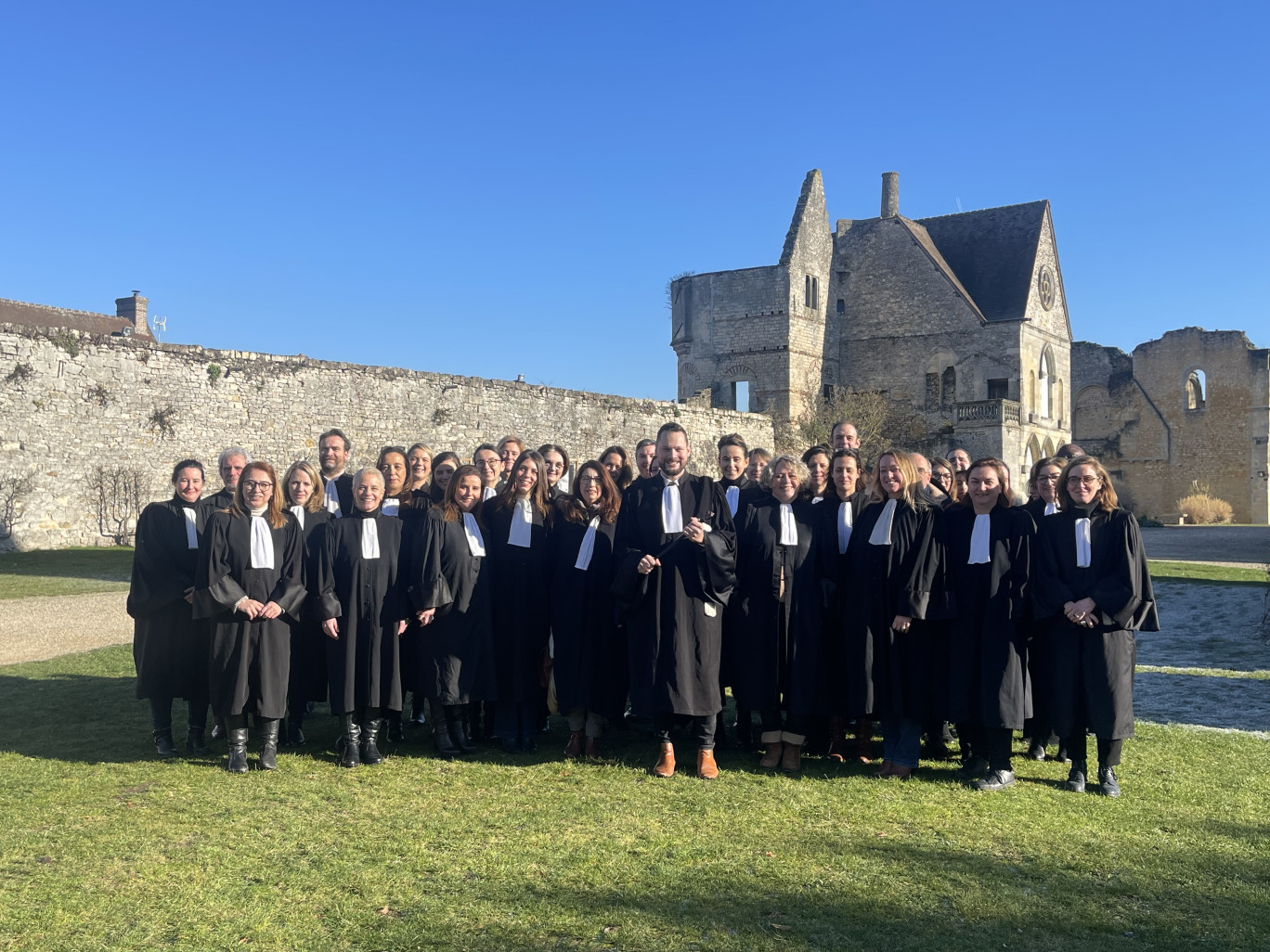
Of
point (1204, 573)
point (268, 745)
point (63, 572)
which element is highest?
point (1204, 573)

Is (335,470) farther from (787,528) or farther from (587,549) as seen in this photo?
(787,528)

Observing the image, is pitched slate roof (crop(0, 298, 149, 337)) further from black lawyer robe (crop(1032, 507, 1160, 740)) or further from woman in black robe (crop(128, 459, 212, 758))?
black lawyer robe (crop(1032, 507, 1160, 740))

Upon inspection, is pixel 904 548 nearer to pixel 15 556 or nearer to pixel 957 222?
pixel 15 556

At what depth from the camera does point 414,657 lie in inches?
276

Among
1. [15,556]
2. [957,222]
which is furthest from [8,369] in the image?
[957,222]

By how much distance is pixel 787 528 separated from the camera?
6.81 meters

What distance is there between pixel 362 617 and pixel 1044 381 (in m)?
36.8

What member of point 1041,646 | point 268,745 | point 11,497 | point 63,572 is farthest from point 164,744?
point 11,497

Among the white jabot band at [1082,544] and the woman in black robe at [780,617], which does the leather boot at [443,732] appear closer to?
the woman in black robe at [780,617]

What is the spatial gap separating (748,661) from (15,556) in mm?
15927

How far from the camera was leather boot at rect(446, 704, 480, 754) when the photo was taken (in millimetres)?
7066

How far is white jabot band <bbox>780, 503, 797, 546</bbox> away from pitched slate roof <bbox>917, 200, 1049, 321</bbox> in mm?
33264

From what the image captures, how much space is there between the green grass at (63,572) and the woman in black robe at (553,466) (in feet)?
33.0

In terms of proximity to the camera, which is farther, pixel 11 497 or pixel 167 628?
pixel 11 497
